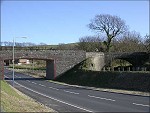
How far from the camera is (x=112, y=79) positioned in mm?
41188

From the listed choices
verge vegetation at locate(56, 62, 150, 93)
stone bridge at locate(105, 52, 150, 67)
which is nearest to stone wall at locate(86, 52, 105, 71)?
stone bridge at locate(105, 52, 150, 67)

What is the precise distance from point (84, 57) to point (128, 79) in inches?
878

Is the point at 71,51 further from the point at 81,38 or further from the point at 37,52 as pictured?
the point at 81,38

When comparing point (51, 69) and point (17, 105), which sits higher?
point (51, 69)

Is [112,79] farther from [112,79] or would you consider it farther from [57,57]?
[57,57]

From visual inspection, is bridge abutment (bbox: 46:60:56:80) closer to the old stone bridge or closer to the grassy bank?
the old stone bridge

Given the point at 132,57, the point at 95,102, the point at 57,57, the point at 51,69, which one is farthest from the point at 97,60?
the point at 95,102

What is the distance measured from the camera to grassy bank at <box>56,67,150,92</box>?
3519 centimetres

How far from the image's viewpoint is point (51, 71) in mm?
60375

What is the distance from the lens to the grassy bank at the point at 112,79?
35.2 m

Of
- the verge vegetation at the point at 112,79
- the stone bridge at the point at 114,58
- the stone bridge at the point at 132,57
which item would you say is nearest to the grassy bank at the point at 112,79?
the verge vegetation at the point at 112,79

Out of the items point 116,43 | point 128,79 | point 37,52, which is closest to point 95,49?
point 116,43

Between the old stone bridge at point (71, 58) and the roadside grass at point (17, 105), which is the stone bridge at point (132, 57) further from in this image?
the roadside grass at point (17, 105)

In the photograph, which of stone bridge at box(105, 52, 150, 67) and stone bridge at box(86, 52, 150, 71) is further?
stone bridge at box(105, 52, 150, 67)
